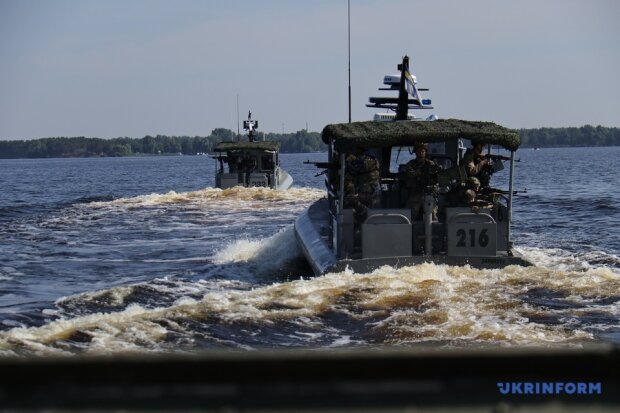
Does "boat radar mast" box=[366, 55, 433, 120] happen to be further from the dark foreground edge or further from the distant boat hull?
the distant boat hull

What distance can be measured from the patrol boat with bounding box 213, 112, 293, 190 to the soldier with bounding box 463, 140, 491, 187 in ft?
83.1

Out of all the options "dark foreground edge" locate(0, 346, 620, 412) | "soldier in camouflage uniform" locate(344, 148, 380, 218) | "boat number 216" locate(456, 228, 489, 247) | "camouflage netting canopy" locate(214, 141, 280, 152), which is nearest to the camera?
"dark foreground edge" locate(0, 346, 620, 412)

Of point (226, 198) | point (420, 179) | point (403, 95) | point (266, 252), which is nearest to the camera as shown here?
point (420, 179)

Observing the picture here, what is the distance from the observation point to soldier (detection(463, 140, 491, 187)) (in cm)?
1428

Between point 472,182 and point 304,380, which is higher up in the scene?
point 304,380

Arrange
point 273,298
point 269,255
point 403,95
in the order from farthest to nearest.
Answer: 1. point 269,255
2. point 403,95
3. point 273,298

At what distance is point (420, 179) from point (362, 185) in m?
0.93

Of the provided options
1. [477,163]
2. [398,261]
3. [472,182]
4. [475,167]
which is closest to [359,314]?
[398,261]

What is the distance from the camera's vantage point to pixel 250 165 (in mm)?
42219

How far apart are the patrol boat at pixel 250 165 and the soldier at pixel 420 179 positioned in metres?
25.5

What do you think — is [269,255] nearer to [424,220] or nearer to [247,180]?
[424,220]

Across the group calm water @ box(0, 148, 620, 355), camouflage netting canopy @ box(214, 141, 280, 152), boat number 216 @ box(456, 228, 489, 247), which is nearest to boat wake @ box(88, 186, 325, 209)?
camouflage netting canopy @ box(214, 141, 280, 152)

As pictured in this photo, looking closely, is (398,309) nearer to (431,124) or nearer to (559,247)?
(431,124)

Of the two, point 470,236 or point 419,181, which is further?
point 419,181
